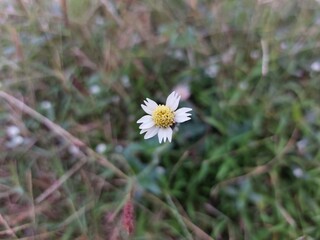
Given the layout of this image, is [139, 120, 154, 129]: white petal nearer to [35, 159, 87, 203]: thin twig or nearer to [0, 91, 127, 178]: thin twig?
[0, 91, 127, 178]: thin twig

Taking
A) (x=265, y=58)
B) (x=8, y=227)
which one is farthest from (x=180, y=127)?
(x=8, y=227)

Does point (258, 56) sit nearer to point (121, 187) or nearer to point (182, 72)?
point (182, 72)

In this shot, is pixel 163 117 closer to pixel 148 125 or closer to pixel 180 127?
pixel 148 125

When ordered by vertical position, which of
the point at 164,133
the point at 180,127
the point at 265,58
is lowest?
the point at 164,133

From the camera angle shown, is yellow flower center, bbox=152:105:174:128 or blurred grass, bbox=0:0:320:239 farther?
blurred grass, bbox=0:0:320:239

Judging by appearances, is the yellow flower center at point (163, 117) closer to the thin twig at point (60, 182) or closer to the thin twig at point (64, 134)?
the thin twig at point (64, 134)

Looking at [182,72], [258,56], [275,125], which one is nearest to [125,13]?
[182,72]

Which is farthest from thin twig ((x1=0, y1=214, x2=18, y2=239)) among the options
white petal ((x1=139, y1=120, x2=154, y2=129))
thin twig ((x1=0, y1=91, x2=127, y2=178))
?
white petal ((x1=139, y1=120, x2=154, y2=129))
